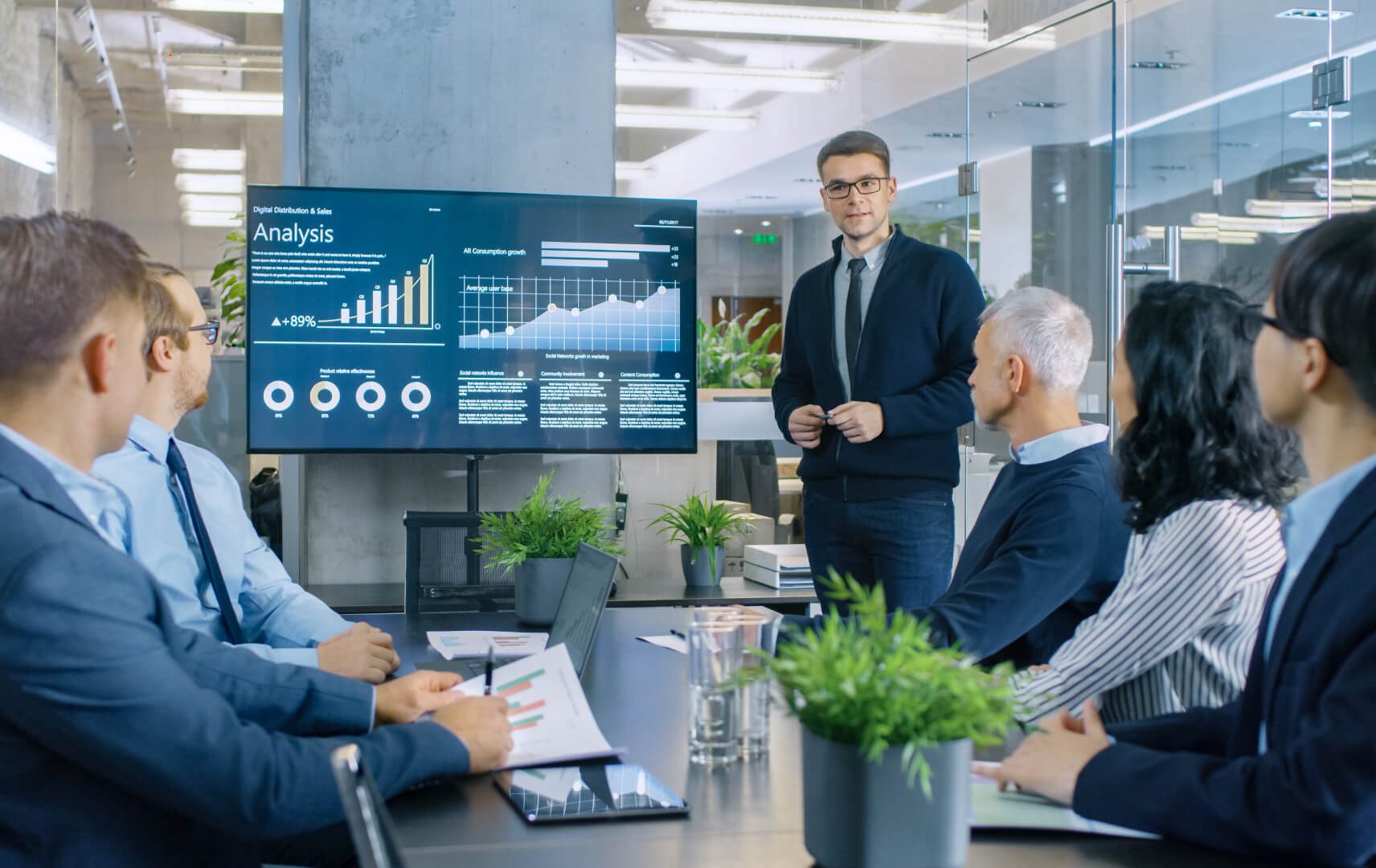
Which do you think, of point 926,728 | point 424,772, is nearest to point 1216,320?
point 926,728

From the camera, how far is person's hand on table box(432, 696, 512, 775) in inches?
53.8

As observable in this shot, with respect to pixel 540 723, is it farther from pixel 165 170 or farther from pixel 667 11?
pixel 667 11

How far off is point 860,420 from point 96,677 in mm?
2195

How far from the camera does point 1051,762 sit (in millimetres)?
1271

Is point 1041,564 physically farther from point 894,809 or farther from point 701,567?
point 701,567

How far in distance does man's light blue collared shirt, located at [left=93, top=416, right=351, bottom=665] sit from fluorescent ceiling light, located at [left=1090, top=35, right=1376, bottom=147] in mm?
2405

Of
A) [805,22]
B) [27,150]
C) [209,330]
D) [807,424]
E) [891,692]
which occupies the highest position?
[805,22]

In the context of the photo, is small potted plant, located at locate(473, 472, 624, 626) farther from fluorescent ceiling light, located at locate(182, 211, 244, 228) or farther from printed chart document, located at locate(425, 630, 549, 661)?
fluorescent ceiling light, located at locate(182, 211, 244, 228)

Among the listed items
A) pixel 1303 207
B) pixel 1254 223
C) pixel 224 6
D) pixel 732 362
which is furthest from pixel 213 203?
pixel 1303 207

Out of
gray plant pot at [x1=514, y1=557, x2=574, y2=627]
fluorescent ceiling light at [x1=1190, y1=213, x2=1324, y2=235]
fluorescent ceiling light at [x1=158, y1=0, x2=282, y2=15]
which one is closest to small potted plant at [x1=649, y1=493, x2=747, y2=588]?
gray plant pot at [x1=514, y1=557, x2=574, y2=627]

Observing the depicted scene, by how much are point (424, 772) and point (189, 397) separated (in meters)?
1.36

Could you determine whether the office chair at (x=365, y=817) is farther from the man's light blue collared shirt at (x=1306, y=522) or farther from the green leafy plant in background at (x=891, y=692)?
the man's light blue collared shirt at (x=1306, y=522)

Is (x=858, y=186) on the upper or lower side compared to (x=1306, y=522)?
upper

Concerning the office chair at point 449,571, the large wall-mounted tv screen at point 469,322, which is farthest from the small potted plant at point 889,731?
the large wall-mounted tv screen at point 469,322
